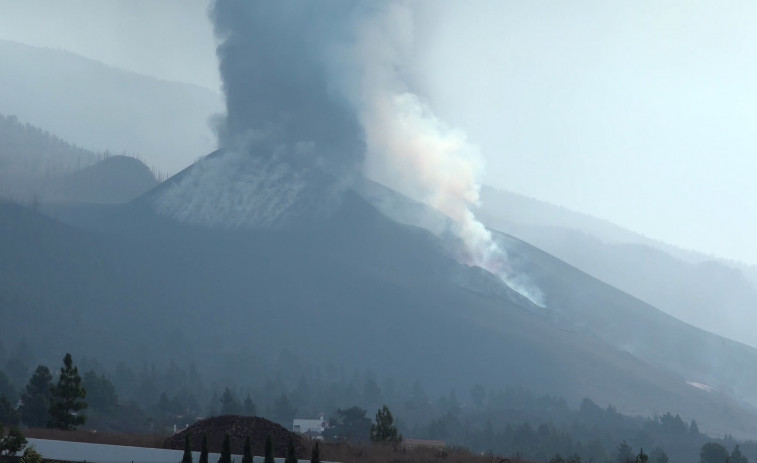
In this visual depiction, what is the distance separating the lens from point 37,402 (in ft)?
318

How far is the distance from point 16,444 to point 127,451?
237 inches

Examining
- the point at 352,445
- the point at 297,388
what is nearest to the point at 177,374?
the point at 297,388

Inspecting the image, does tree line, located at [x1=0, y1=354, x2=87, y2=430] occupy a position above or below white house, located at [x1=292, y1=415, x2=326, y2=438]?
below

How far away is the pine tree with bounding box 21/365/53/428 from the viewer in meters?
94.5

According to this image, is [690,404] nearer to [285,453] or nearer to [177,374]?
[177,374]

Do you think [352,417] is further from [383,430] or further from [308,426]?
[383,430]

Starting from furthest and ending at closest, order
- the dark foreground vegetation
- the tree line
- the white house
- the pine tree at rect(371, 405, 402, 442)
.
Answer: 1. the white house
2. the pine tree at rect(371, 405, 402, 442)
3. the tree line
4. the dark foreground vegetation

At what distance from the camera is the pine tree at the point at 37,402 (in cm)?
9450

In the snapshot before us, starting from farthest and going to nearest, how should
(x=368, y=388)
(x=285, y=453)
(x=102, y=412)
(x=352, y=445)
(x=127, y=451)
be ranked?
(x=368, y=388) < (x=102, y=412) < (x=352, y=445) < (x=285, y=453) < (x=127, y=451)

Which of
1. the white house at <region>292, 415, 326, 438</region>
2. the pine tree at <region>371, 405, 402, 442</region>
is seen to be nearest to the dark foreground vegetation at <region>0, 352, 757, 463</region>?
the pine tree at <region>371, 405, 402, 442</region>

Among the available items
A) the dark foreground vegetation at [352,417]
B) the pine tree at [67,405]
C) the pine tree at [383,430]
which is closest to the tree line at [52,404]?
the pine tree at [67,405]

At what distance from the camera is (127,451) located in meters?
48.8

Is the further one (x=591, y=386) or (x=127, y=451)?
(x=591, y=386)

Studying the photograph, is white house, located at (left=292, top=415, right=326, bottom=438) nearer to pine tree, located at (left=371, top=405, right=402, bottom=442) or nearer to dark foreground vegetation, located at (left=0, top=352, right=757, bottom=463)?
dark foreground vegetation, located at (left=0, top=352, right=757, bottom=463)
